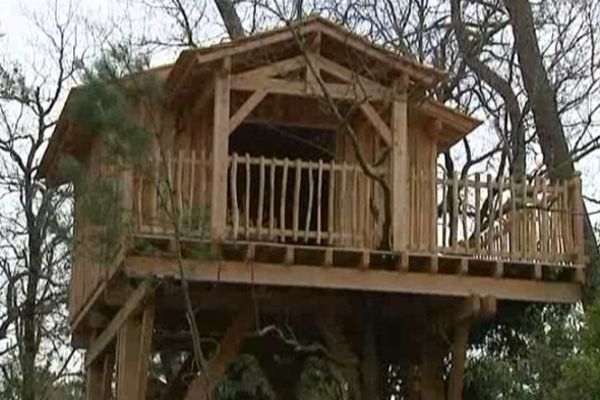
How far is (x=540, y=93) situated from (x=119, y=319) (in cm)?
682

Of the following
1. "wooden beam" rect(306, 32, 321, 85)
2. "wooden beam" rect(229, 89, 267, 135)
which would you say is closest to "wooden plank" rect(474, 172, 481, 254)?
"wooden beam" rect(306, 32, 321, 85)

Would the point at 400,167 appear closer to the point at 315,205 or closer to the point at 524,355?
the point at 315,205

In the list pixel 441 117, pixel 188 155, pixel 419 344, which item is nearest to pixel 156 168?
pixel 188 155

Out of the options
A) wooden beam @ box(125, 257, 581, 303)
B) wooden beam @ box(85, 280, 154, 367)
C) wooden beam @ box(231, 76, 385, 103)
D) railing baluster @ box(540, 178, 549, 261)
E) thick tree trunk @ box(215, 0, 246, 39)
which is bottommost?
wooden beam @ box(85, 280, 154, 367)

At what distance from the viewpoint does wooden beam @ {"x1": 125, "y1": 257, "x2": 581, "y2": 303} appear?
13672 mm

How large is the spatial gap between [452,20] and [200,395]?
782 centimetres

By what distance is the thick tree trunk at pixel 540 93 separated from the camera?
18766 mm

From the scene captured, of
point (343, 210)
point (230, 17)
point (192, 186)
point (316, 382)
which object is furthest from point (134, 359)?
point (230, 17)

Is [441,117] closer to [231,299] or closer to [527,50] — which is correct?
[231,299]

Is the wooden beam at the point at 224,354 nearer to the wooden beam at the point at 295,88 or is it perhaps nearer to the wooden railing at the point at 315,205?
the wooden railing at the point at 315,205

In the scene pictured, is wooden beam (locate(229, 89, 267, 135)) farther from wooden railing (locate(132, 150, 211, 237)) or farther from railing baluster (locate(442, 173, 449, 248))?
railing baluster (locate(442, 173, 449, 248))

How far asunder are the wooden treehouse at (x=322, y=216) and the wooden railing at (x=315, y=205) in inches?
0.8

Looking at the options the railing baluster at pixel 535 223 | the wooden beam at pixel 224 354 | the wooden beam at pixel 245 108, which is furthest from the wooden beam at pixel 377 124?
A: the wooden beam at pixel 224 354

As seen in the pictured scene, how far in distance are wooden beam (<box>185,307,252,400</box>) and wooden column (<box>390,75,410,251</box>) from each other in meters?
2.11
